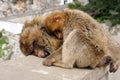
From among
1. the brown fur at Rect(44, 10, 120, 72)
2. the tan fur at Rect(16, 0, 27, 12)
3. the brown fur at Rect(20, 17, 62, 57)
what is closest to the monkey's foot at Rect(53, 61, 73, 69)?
the brown fur at Rect(44, 10, 120, 72)

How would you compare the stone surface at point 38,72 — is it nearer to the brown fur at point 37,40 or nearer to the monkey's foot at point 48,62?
the monkey's foot at point 48,62

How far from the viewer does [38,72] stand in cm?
236

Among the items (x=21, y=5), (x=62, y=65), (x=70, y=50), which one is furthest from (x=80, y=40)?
(x=21, y=5)

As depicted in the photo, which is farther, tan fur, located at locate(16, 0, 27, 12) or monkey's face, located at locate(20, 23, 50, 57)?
tan fur, located at locate(16, 0, 27, 12)

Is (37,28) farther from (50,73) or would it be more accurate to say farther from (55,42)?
(50,73)

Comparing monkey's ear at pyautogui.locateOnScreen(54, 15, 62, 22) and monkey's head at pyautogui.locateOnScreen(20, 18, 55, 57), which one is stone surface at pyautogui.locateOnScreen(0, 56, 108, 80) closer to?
monkey's head at pyautogui.locateOnScreen(20, 18, 55, 57)

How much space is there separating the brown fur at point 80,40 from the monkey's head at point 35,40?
0.10 metres

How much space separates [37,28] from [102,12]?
574 centimetres

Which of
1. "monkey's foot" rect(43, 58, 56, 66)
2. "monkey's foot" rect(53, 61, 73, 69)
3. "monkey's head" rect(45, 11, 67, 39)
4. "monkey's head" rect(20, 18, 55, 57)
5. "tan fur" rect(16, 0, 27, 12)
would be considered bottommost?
"tan fur" rect(16, 0, 27, 12)

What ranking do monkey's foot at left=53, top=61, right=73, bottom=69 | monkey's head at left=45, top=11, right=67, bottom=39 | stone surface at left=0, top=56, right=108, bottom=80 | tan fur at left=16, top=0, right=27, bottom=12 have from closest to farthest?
stone surface at left=0, top=56, right=108, bottom=80 → monkey's foot at left=53, top=61, right=73, bottom=69 → monkey's head at left=45, top=11, right=67, bottom=39 → tan fur at left=16, top=0, right=27, bottom=12

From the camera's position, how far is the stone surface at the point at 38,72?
226 centimetres

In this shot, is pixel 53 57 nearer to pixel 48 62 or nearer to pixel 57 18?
pixel 48 62

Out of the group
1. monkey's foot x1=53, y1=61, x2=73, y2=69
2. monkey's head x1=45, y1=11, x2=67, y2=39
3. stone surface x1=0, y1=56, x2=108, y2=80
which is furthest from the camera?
monkey's head x1=45, y1=11, x2=67, y2=39

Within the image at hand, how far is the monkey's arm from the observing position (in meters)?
2.54
